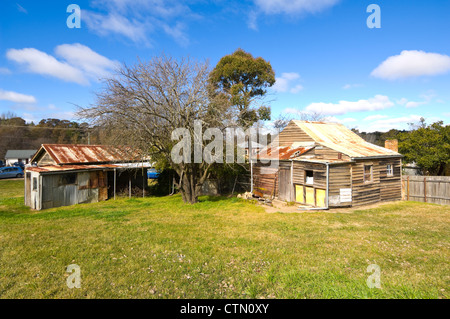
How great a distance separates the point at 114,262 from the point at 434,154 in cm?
2605

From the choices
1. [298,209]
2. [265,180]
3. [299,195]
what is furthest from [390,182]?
[265,180]

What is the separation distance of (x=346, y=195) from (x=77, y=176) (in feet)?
55.1

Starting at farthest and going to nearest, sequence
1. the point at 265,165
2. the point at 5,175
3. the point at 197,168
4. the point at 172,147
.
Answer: the point at 5,175
the point at 265,165
the point at 197,168
the point at 172,147

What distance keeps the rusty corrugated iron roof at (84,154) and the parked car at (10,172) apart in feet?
63.9

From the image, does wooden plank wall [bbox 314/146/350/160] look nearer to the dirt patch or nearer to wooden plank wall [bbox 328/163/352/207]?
wooden plank wall [bbox 328/163/352/207]

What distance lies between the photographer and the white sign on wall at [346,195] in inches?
536

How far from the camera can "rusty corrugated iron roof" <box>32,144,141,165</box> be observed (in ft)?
53.7

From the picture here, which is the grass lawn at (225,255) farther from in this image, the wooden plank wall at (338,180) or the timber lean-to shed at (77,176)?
the timber lean-to shed at (77,176)

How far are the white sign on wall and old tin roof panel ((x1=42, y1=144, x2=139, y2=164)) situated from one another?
12.6 metres

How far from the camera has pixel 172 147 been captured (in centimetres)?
1406

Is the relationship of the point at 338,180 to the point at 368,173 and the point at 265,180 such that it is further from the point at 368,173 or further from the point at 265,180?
the point at 265,180

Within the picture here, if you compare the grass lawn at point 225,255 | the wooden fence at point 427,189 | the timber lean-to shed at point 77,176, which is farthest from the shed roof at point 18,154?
the wooden fence at point 427,189
